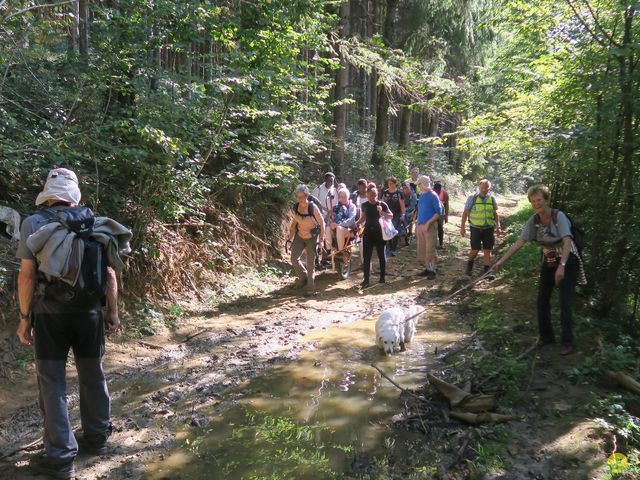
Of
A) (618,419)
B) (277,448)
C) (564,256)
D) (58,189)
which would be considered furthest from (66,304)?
(564,256)

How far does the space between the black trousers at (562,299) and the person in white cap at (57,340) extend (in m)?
4.87

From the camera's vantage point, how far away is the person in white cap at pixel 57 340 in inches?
141

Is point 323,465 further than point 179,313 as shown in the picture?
No

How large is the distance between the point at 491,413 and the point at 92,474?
3.39m

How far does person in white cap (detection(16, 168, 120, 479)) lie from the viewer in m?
3.58

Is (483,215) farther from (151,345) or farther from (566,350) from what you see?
(151,345)

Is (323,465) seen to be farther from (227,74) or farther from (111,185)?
(227,74)

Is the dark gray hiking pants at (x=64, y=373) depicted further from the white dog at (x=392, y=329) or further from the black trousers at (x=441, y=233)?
the black trousers at (x=441, y=233)

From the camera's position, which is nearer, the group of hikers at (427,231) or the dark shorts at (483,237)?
the group of hikers at (427,231)

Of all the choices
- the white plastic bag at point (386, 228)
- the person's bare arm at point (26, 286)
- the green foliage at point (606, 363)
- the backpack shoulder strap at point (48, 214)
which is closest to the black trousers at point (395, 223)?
the white plastic bag at point (386, 228)

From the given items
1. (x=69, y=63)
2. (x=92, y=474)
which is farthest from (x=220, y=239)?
(x=92, y=474)

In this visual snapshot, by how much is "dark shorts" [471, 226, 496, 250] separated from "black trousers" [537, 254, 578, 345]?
13.1 ft

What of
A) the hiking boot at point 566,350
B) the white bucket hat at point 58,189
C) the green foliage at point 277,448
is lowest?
the green foliage at point 277,448

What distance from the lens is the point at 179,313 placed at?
7.60 m
